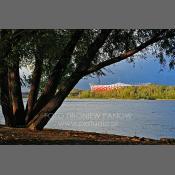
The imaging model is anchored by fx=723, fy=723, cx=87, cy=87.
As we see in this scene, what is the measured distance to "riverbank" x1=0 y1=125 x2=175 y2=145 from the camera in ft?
50.2

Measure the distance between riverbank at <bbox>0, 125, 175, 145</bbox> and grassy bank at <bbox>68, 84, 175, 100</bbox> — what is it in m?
0.86

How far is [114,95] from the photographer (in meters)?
15.7

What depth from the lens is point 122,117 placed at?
50.4 feet

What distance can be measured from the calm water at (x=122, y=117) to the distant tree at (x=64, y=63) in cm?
106

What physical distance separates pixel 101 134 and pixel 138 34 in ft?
7.82

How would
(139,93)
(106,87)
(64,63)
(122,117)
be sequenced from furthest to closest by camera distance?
1. (64,63)
2. (106,87)
3. (139,93)
4. (122,117)

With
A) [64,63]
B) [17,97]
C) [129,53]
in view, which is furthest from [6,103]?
[129,53]

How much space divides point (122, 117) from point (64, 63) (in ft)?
6.86

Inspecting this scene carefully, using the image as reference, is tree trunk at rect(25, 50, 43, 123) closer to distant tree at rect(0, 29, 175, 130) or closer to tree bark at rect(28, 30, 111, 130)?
distant tree at rect(0, 29, 175, 130)

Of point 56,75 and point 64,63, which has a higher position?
point 64,63

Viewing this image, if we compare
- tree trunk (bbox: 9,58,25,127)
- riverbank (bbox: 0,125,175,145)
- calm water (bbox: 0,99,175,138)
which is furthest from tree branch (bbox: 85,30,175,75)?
tree trunk (bbox: 9,58,25,127)

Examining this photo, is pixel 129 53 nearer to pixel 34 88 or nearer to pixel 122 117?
pixel 122 117

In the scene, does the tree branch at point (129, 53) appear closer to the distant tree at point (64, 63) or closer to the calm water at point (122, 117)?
the distant tree at point (64, 63)
